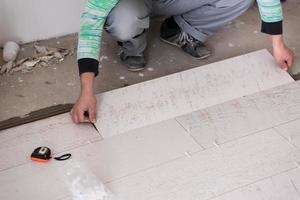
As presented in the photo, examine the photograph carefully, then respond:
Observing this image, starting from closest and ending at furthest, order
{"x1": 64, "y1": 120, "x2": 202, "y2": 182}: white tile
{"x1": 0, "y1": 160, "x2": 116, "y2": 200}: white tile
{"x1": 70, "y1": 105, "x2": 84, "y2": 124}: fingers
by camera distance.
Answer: {"x1": 0, "y1": 160, "x2": 116, "y2": 200}: white tile → {"x1": 64, "y1": 120, "x2": 202, "y2": 182}: white tile → {"x1": 70, "y1": 105, "x2": 84, "y2": 124}: fingers

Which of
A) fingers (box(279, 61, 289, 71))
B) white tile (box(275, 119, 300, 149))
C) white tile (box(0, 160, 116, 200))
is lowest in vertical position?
white tile (box(275, 119, 300, 149))

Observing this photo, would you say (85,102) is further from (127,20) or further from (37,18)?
(37,18)

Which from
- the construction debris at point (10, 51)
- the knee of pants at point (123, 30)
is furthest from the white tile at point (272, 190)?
the construction debris at point (10, 51)

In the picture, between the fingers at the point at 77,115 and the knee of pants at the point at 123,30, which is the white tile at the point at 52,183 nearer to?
the fingers at the point at 77,115

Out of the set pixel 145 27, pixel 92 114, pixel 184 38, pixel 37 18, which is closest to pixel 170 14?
pixel 184 38

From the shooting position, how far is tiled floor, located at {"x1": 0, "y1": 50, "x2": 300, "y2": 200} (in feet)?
4.25

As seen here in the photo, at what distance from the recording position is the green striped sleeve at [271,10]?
167cm

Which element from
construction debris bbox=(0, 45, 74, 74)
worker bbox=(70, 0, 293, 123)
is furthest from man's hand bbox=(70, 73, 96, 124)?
construction debris bbox=(0, 45, 74, 74)

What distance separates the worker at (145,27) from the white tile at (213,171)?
12.8 inches

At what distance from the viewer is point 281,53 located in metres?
1.76

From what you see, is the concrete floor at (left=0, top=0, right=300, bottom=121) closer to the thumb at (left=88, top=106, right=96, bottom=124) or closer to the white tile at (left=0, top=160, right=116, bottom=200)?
the thumb at (left=88, top=106, right=96, bottom=124)

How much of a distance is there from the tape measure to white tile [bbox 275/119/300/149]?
0.71m

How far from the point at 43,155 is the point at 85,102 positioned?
0.22m

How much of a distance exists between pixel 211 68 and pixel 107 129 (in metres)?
0.54
